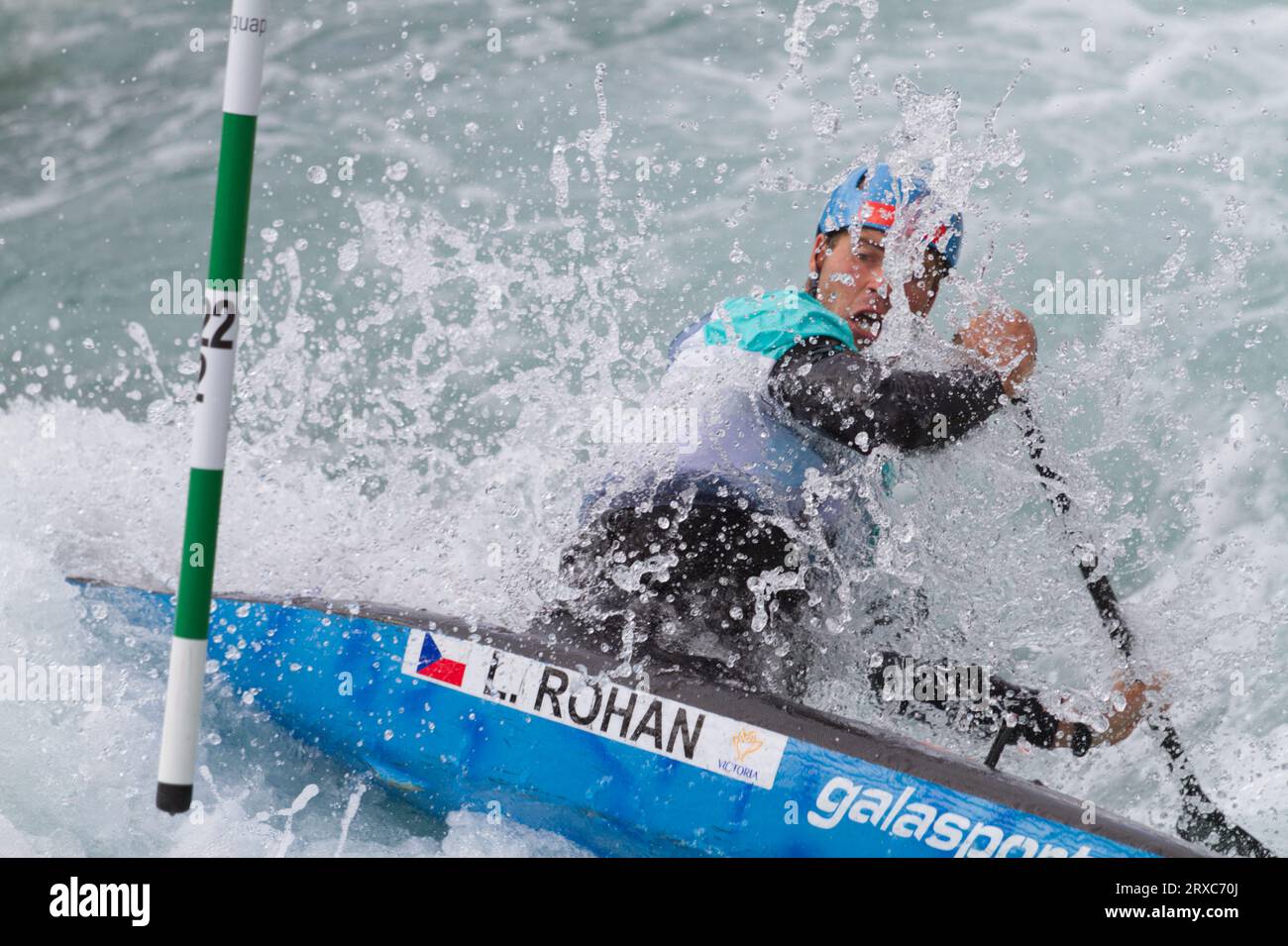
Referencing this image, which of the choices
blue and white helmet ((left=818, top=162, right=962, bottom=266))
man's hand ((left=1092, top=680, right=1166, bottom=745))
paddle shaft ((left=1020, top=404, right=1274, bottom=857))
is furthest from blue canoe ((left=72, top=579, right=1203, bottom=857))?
blue and white helmet ((left=818, top=162, right=962, bottom=266))

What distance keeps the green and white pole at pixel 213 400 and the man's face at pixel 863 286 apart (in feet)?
4.94

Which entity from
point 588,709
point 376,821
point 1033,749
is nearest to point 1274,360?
point 1033,749

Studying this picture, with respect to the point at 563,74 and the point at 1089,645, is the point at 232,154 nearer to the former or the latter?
the point at 1089,645

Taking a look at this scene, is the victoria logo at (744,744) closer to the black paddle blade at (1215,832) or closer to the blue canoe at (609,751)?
the blue canoe at (609,751)

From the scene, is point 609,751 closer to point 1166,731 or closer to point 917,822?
point 917,822

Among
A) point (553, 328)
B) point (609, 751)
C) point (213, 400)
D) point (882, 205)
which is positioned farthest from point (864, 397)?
point (553, 328)

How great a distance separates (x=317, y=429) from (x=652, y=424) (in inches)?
120

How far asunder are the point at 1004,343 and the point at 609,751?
1321 millimetres

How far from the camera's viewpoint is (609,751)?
9.52 ft

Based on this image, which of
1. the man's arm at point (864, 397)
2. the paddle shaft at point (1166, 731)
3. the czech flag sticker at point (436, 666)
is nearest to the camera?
the man's arm at point (864, 397)

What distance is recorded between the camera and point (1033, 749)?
346 centimetres

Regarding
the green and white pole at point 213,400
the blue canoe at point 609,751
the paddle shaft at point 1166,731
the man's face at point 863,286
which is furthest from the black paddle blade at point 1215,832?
the green and white pole at point 213,400

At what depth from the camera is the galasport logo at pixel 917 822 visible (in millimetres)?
2607

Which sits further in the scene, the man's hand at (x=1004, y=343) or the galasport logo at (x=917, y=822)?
the man's hand at (x=1004, y=343)
